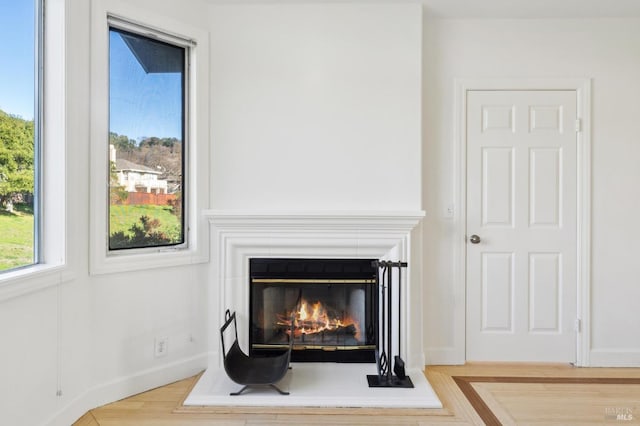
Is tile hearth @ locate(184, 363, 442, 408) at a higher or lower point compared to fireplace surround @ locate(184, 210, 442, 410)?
lower

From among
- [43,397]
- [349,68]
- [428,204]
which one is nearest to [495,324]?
[428,204]

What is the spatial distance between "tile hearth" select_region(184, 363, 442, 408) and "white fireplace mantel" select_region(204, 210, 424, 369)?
0.28 m

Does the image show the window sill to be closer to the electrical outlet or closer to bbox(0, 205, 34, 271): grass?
bbox(0, 205, 34, 271): grass

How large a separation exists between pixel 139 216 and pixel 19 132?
82 centimetres

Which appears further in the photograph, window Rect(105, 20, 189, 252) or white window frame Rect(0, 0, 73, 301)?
window Rect(105, 20, 189, 252)

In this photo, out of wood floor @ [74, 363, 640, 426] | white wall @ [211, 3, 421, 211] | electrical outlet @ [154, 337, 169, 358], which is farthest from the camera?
white wall @ [211, 3, 421, 211]

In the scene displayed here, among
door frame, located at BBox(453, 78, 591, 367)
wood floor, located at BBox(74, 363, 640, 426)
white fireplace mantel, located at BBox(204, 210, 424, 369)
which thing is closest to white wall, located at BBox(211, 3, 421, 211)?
white fireplace mantel, located at BBox(204, 210, 424, 369)

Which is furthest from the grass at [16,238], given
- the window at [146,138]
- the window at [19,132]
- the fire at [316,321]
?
the fire at [316,321]

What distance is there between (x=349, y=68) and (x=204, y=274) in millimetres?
1718

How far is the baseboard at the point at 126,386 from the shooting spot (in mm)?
2207

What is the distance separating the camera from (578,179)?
3.06 meters

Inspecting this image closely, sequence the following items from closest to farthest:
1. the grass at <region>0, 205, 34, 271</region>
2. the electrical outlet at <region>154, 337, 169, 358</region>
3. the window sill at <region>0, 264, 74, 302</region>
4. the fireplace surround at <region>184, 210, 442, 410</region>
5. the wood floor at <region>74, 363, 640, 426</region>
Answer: the window sill at <region>0, 264, 74, 302</region>
the grass at <region>0, 205, 34, 271</region>
the wood floor at <region>74, 363, 640, 426</region>
the electrical outlet at <region>154, 337, 169, 358</region>
the fireplace surround at <region>184, 210, 442, 410</region>

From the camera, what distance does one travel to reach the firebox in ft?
9.68

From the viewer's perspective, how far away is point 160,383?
2.68m
